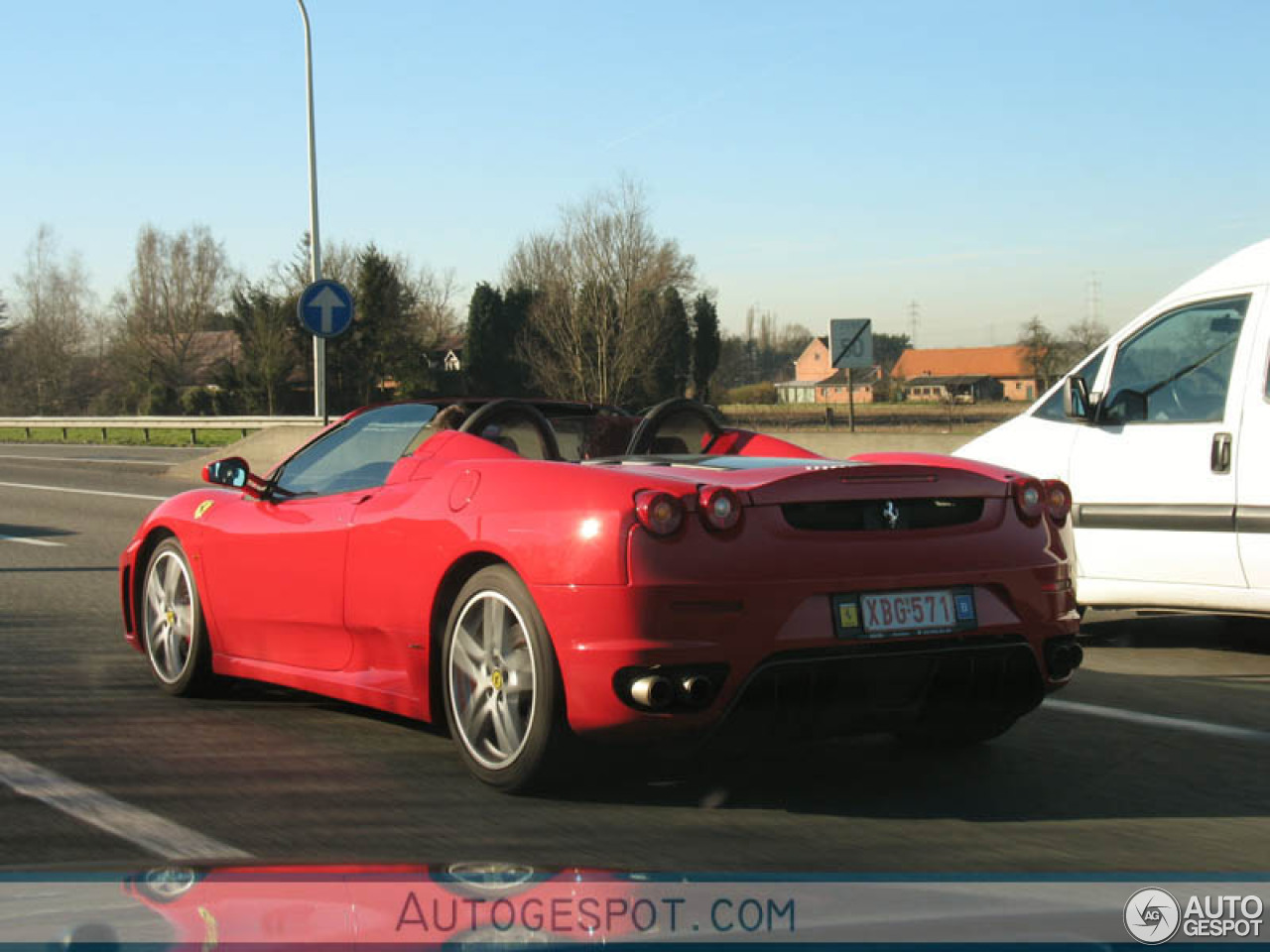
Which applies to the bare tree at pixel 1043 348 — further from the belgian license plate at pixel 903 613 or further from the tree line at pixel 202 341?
the belgian license plate at pixel 903 613

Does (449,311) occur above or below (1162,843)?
above

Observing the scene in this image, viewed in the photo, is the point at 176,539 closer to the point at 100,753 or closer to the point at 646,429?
the point at 100,753

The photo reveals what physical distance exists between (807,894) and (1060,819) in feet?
6.04

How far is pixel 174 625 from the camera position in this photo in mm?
6691

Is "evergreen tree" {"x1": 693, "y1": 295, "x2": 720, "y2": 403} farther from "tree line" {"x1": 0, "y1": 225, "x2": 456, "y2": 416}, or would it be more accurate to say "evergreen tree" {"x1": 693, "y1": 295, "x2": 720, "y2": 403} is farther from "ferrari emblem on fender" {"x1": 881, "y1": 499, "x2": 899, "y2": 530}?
"ferrari emblem on fender" {"x1": 881, "y1": 499, "x2": 899, "y2": 530}

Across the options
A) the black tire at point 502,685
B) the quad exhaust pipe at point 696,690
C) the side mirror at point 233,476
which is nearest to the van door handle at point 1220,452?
the quad exhaust pipe at point 696,690

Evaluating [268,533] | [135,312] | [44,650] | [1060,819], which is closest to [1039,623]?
[1060,819]

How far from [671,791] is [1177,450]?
4110 millimetres

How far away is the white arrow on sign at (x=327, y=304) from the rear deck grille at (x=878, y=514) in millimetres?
14933

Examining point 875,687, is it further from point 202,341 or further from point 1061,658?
point 202,341

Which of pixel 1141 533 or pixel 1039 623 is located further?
pixel 1141 533

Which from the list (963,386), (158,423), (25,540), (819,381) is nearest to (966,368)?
(963,386)

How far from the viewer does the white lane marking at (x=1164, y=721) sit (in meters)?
5.82

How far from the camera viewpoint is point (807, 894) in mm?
2936
